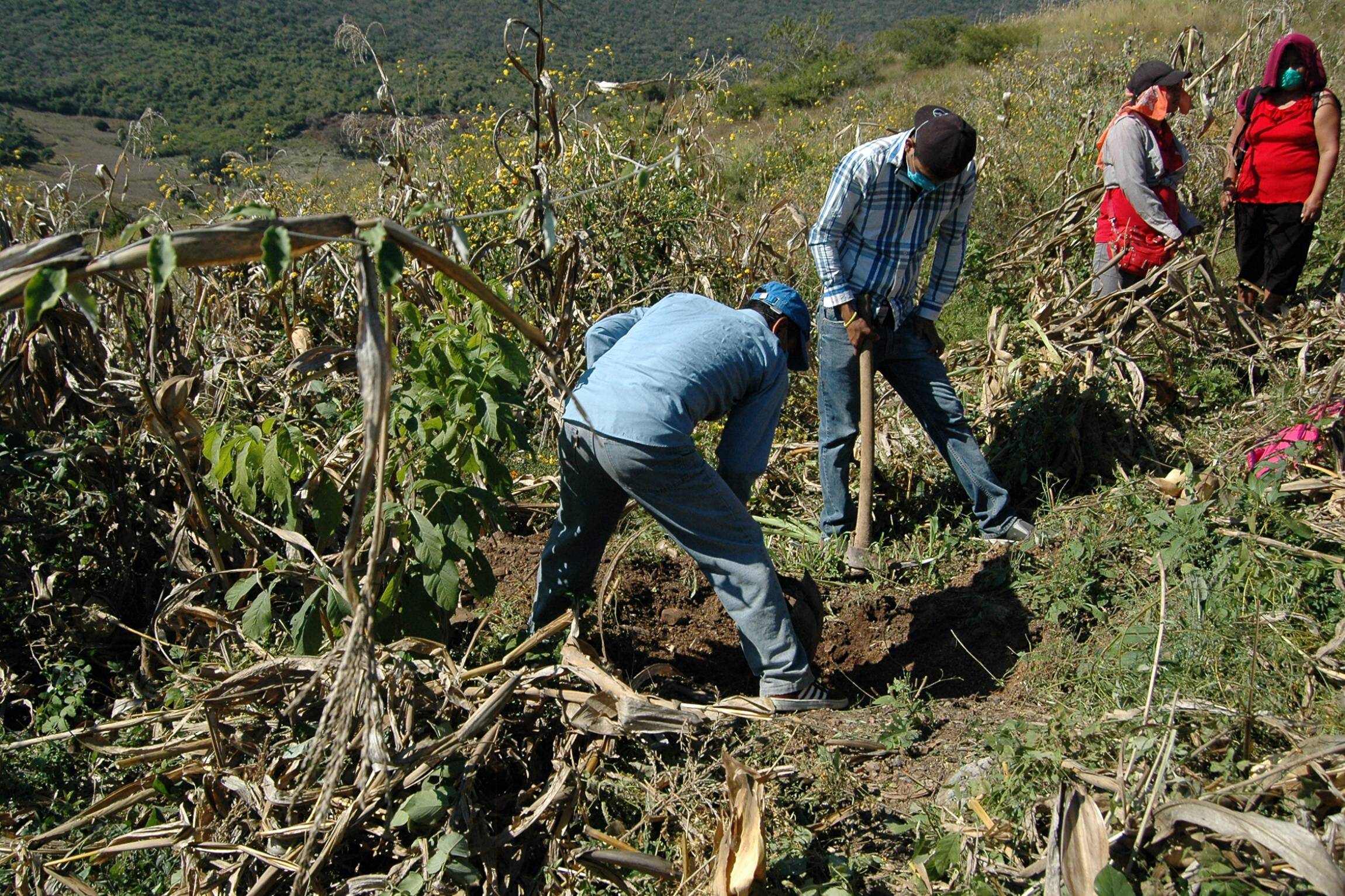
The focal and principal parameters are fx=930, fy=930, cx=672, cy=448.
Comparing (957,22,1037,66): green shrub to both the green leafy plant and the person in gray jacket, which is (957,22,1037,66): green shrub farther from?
the green leafy plant

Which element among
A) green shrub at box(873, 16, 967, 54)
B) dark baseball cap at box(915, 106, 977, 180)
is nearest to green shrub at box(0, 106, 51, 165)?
dark baseball cap at box(915, 106, 977, 180)

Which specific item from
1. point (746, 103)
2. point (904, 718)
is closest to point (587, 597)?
point (904, 718)

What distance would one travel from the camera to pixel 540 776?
2834 mm

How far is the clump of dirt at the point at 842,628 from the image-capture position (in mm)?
3668

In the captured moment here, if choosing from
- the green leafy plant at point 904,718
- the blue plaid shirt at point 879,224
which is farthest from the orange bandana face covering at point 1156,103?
the green leafy plant at point 904,718

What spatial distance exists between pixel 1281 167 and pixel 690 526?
4.56 meters

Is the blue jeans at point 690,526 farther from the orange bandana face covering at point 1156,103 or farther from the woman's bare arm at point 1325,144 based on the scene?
the woman's bare arm at point 1325,144

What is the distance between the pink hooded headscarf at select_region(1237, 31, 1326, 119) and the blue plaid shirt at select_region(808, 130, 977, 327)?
95.0 inches

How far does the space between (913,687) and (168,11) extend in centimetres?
3762

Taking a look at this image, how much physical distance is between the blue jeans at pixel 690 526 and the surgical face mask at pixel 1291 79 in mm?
4426

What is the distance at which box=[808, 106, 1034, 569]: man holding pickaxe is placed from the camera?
12.6 feet

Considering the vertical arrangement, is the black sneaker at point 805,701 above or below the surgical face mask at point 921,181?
below

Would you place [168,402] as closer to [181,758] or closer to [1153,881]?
[181,758]

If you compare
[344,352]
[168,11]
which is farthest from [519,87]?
[344,352]
